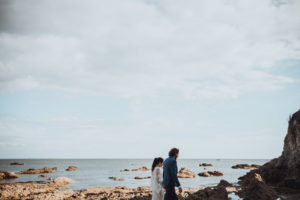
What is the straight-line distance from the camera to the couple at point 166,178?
10.1 metres

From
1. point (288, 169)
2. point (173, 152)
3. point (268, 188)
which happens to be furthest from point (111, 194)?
point (173, 152)

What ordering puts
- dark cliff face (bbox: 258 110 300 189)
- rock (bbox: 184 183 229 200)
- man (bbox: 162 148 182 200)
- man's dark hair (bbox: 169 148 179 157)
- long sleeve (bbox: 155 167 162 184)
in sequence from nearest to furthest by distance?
man (bbox: 162 148 182 200)
man's dark hair (bbox: 169 148 179 157)
long sleeve (bbox: 155 167 162 184)
rock (bbox: 184 183 229 200)
dark cliff face (bbox: 258 110 300 189)

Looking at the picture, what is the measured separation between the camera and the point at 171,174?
10.2 m

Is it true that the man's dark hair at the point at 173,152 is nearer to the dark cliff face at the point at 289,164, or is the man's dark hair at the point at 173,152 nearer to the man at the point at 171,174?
the man at the point at 171,174

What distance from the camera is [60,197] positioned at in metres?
25.7

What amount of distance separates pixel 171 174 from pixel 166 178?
342 mm

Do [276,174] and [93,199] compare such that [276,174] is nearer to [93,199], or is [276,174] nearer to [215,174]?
[93,199]

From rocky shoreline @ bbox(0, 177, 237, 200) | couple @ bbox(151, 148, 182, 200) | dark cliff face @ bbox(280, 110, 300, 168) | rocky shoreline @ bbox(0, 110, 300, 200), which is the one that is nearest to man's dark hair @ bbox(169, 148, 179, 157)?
couple @ bbox(151, 148, 182, 200)

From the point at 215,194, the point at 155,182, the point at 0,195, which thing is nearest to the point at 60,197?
the point at 0,195

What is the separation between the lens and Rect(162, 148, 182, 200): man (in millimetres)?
10125

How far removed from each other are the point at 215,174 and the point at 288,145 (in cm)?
3772

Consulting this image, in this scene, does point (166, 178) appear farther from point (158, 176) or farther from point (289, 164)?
point (289, 164)

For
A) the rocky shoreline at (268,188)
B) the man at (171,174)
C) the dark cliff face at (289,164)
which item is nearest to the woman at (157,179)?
the man at (171,174)

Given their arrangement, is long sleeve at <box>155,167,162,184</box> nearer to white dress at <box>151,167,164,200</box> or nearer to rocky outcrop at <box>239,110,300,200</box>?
white dress at <box>151,167,164,200</box>
